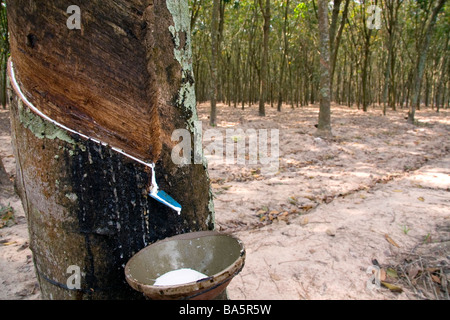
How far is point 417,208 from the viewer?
354 cm

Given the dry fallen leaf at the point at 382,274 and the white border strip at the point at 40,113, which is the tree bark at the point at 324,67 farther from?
the white border strip at the point at 40,113

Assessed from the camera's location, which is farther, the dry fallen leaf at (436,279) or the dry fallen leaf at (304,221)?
the dry fallen leaf at (304,221)

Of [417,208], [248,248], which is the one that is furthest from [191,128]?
[417,208]

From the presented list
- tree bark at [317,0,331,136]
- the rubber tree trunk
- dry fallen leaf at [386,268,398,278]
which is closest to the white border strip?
the rubber tree trunk

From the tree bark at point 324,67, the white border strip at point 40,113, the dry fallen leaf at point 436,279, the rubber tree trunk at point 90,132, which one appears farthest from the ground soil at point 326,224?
the tree bark at point 324,67

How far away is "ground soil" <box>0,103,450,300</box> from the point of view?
241 cm

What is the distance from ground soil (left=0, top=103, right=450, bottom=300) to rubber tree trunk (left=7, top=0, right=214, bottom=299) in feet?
3.86

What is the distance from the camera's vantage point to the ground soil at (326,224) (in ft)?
7.91

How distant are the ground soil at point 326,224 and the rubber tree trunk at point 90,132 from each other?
46.3 inches

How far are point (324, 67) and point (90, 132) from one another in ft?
23.9

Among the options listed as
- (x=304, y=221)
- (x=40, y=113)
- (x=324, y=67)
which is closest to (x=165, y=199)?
(x=40, y=113)

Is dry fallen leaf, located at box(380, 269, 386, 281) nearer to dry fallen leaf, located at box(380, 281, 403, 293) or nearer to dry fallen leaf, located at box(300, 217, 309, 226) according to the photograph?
dry fallen leaf, located at box(380, 281, 403, 293)

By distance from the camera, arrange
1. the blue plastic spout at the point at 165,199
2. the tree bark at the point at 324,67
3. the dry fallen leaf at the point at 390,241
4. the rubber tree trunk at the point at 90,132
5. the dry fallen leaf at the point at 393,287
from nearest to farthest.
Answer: the rubber tree trunk at the point at 90,132 → the blue plastic spout at the point at 165,199 → the dry fallen leaf at the point at 393,287 → the dry fallen leaf at the point at 390,241 → the tree bark at the point at 324,67
